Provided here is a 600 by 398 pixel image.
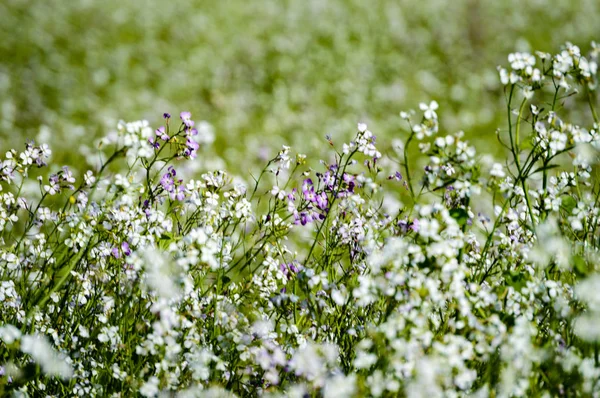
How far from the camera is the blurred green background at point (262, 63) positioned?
877 centimetres

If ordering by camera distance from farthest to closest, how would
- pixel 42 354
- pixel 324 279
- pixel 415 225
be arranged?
pixel 415 225 → pixel 324 279 → pixel 42 354

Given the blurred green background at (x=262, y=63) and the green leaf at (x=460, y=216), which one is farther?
the blurred green background at (x=262, y=63)

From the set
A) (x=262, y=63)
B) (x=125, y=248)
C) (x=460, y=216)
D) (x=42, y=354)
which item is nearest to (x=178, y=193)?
(x=125, y=248)

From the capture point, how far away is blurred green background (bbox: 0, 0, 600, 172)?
8766mm

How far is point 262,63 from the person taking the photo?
419 inches

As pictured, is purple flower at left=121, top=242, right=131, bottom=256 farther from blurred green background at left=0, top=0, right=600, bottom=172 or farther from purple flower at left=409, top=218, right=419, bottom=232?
blurred green background at left=0, top=0, right=600, bottom=172

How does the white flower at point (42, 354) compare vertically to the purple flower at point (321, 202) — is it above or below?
below

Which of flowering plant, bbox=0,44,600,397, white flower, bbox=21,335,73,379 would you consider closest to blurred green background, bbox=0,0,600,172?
flowering plant, bbox=0,44,600,397

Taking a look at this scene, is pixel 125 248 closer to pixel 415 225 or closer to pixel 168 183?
pixel 168 183

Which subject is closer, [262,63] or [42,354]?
[42,354]

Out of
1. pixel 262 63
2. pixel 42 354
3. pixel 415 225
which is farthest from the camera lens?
pixel 262 63

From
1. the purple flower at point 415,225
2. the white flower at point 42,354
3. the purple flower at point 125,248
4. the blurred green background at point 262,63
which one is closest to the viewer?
the white flower at point 42,354

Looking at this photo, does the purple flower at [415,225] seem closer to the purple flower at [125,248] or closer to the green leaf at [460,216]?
the green leaf at [460,216]

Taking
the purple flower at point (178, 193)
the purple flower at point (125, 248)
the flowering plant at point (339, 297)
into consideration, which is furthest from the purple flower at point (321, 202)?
the purple flower at point (125, 248)
